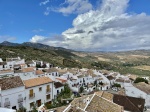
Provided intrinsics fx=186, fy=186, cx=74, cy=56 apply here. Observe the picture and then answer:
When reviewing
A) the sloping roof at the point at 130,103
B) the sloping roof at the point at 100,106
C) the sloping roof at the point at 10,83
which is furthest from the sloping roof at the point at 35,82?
the sloping roof at the point at 100,106

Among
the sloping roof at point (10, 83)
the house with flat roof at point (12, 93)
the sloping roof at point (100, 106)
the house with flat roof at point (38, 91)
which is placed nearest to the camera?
the sloping roof at point (100, 106)

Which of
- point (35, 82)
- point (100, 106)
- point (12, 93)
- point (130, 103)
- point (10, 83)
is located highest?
point (10, 83)

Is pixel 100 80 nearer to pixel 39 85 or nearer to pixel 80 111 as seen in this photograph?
pixel 39 85

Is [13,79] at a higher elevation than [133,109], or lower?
higher

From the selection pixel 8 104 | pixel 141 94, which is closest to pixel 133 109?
pixel 141 94

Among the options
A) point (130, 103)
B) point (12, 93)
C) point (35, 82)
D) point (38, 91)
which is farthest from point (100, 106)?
point (35, 82)

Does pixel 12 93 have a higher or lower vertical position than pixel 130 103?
higher

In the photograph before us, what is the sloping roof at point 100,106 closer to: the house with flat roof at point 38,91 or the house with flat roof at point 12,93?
the house with flat roof at point 12,93

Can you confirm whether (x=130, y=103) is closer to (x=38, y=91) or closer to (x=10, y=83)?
(x=38, y=91)

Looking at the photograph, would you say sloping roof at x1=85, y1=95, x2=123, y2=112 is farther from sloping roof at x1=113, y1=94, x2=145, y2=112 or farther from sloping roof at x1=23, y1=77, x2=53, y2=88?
sloping roof at x1=23, y1=77, x2=53, y2=88

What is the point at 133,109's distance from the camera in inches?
1351

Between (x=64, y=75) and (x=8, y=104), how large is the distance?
3497 centimetres

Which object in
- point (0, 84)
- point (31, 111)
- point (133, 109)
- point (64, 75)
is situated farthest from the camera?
point (64, 75)

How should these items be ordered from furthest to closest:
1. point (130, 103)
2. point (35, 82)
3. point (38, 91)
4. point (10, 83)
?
point (35, 82) → point (38, 91) → point (130, 103) → point (10, 83)
